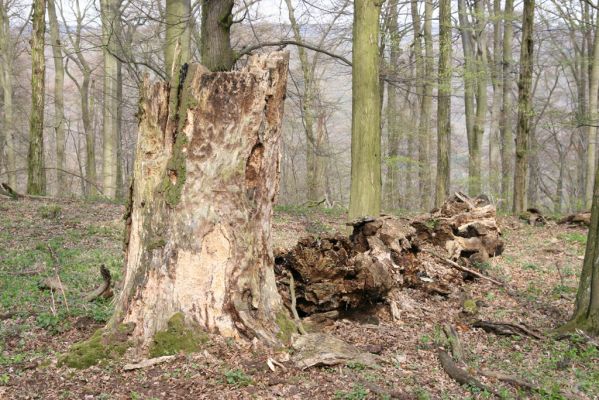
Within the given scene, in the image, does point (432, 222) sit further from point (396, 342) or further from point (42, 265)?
point (42, 265)

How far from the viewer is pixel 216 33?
9203 millimetres

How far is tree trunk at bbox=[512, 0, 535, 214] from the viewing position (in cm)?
1311

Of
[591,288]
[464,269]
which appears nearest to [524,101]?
[464,269]

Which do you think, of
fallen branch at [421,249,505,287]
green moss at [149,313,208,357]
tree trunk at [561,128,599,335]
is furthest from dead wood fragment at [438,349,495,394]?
fallen branch at [421,249,505,287]

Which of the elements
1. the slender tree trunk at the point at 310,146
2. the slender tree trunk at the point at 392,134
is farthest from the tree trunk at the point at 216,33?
the slender tree trunk at the point at 310,146

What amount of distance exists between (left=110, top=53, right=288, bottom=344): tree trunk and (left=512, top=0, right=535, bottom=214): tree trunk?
35.2ft

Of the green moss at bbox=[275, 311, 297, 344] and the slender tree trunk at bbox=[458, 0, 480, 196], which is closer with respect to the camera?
the green moss at bbox=[275, 311, 297, 344]

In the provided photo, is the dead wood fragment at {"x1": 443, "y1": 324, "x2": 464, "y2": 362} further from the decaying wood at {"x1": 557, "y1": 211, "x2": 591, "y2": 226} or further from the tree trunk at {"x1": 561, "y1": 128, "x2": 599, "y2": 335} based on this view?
the decaying wood at {"x1": 557, "y1": 211, "x2": 591, "y2": 226}

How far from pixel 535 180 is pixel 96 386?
3694cm

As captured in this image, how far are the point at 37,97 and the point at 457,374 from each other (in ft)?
41.6

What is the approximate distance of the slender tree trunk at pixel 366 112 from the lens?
896 centimetres

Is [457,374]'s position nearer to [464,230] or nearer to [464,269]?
[464,269]

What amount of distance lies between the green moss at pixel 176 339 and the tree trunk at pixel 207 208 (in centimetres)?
6

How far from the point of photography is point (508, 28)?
775 inches
